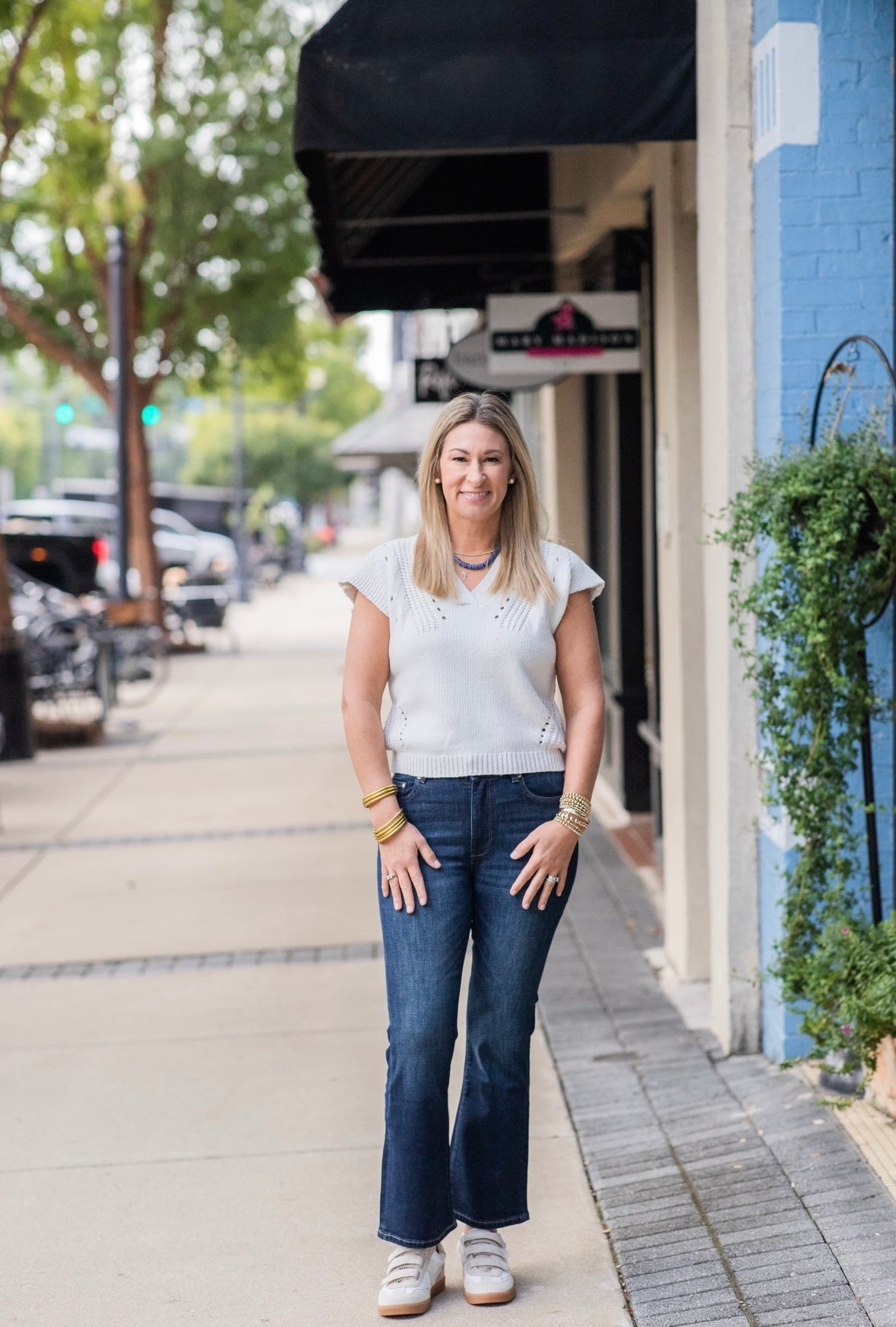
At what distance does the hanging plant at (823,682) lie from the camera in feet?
13.5

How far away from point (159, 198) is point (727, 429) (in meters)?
15.9

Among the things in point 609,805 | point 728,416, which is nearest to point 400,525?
point 609,805

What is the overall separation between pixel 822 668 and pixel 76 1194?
2.31m

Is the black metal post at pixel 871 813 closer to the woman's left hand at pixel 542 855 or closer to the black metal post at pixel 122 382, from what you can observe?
the woman's left hand at pixel 542 855

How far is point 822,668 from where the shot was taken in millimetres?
4309

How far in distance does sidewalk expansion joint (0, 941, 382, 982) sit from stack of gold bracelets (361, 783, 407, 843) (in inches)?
123

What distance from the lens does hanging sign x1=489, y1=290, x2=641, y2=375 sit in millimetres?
7367

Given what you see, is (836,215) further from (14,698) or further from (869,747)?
(14,698)

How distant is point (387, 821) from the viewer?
336 centimetres

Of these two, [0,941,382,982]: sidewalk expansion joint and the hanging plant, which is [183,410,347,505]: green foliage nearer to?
[0,941,382,982]: sidewalk expansion joint

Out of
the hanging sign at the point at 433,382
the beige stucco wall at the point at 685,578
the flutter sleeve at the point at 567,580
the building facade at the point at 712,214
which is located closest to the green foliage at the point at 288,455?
the hanging sign at the point at 433,382

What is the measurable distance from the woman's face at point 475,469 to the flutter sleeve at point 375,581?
0.61ft

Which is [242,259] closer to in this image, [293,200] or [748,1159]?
[293,200]

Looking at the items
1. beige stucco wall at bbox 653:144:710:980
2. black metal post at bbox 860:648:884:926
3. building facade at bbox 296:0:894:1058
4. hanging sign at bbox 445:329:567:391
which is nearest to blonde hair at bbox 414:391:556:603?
building facade at bbox 296:0:894:1058
